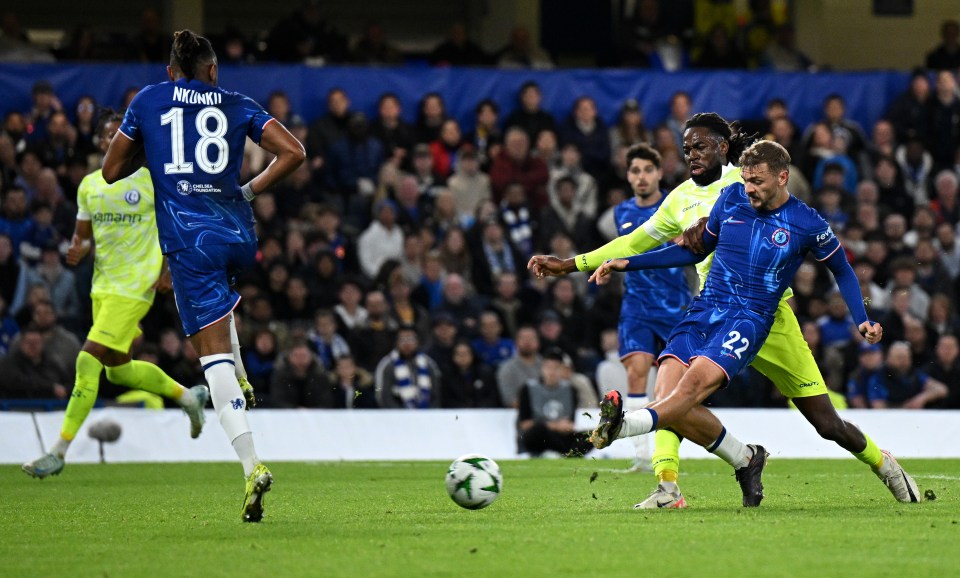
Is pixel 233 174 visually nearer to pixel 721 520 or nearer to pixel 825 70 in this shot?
pixel 721 520

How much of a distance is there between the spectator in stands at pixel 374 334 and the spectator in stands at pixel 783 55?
8154 millimetres

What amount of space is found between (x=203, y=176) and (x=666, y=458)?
125 inches

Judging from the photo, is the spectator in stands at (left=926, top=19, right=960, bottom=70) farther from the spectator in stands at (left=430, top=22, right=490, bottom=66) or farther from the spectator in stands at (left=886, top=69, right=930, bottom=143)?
the spectator in stands at (left=430, top=22, right=490, bottom=66)

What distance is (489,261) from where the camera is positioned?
1966 centimetres

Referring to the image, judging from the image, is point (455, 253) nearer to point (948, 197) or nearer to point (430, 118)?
point (430, 118)

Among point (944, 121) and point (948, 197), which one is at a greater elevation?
point (944, 121)

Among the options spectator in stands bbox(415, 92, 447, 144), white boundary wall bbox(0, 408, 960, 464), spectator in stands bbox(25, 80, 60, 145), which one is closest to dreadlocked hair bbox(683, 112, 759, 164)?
white boundary wall bbox(0, 408, 960, 464)

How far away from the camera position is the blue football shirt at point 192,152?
30.5ft

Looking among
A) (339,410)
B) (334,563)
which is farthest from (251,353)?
(334,563)

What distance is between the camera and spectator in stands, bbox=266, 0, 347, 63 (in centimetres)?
2164

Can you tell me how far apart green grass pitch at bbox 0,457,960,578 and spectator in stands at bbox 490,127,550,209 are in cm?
785

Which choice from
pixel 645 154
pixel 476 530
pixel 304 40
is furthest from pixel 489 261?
pixel 476 530

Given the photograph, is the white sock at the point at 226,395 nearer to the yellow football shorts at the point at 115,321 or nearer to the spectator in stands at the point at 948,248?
the yellow football shorts at the point at 115,321

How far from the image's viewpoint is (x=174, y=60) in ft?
31.0
